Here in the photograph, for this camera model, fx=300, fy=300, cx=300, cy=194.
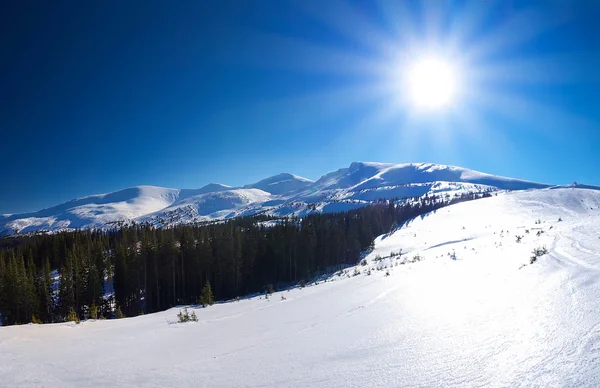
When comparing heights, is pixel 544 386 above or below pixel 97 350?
above

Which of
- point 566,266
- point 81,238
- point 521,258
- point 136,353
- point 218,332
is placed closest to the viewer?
point 136,353

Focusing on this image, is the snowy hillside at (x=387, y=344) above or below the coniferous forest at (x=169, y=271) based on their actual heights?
above

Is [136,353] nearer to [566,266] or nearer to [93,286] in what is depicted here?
[566,266]

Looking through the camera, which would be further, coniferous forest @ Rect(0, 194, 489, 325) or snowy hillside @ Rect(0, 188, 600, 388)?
coniferous forest @ Rect(0, 194, 489, 325)

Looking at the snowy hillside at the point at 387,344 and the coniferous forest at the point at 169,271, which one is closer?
the snowy hillside at the point at 387,344

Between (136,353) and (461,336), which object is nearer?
(461,336)

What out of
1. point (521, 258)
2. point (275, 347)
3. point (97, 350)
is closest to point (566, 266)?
point (521, 258)

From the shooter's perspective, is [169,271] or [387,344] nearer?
[387,344]

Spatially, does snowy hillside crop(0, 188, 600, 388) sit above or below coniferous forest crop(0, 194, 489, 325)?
above

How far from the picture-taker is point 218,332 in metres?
6.96

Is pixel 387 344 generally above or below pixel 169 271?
above

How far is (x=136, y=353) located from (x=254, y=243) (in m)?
47.5

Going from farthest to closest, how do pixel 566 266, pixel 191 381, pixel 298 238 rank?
pixel 298 238 → pixel 566 266 → pixel 191 381

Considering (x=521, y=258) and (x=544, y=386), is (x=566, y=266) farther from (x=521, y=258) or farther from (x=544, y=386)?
(x=544, y=386)
